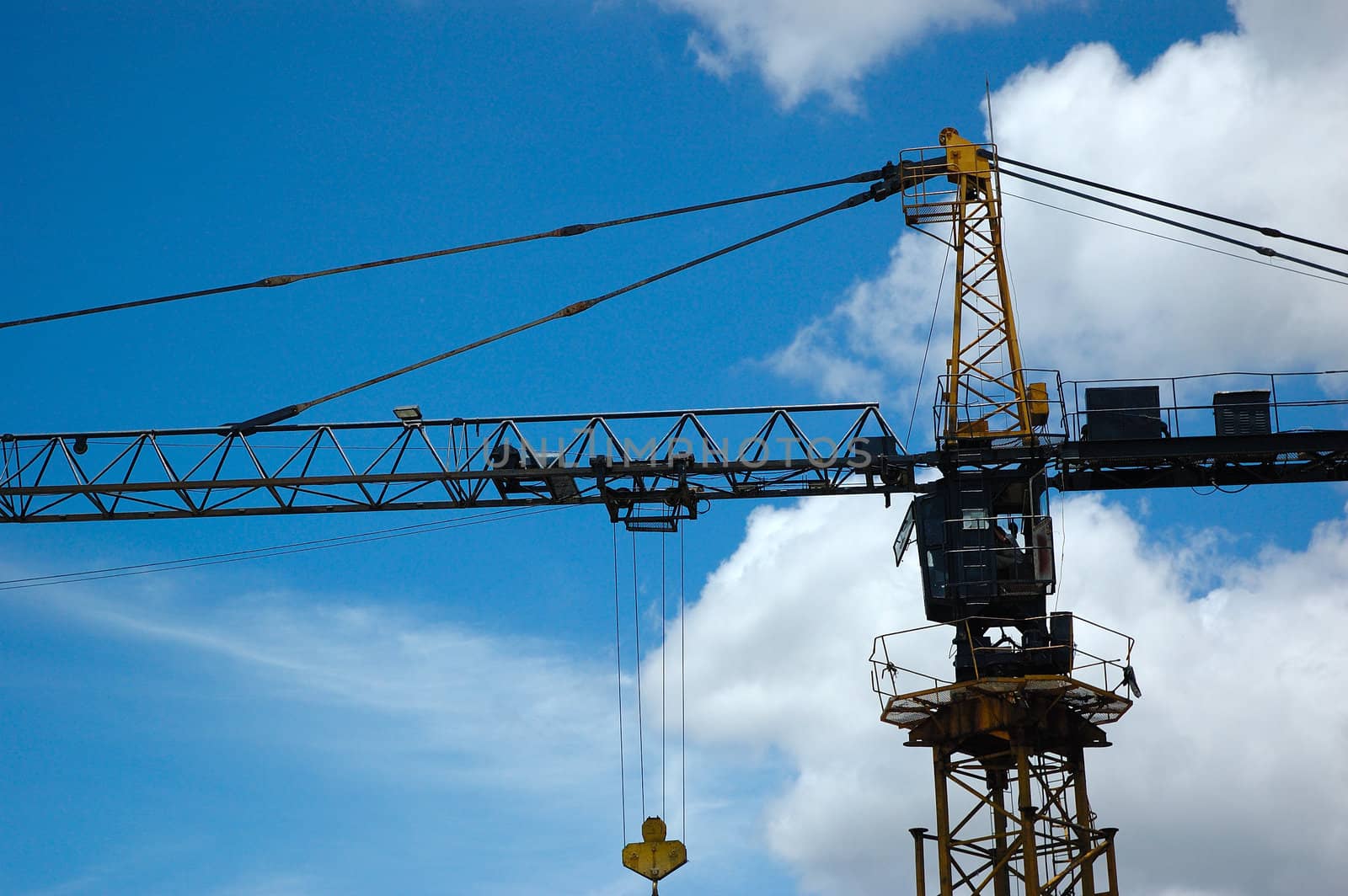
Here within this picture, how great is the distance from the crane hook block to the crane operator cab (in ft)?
28.7

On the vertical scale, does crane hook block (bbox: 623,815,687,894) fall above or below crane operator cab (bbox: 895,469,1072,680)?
below

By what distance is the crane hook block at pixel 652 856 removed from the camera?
5094 cm

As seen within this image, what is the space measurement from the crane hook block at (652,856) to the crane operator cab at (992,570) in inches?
345

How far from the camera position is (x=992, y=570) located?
5250 centimetres

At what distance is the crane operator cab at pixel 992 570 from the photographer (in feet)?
170

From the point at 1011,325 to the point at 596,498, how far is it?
12.6 m

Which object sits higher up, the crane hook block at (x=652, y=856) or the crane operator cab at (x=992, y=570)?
the crane operator cab at (x=992, y=570)

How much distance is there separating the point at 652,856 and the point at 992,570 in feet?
37.9

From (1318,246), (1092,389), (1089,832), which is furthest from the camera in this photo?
(1318,246)

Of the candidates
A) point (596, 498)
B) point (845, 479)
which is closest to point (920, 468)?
point (845, 479)

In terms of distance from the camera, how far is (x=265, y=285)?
2291 inches

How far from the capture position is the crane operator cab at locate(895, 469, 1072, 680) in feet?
170

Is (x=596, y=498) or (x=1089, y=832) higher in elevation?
(x=596, y=498)

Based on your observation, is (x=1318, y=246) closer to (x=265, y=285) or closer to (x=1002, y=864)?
(x=1002, y=864)
